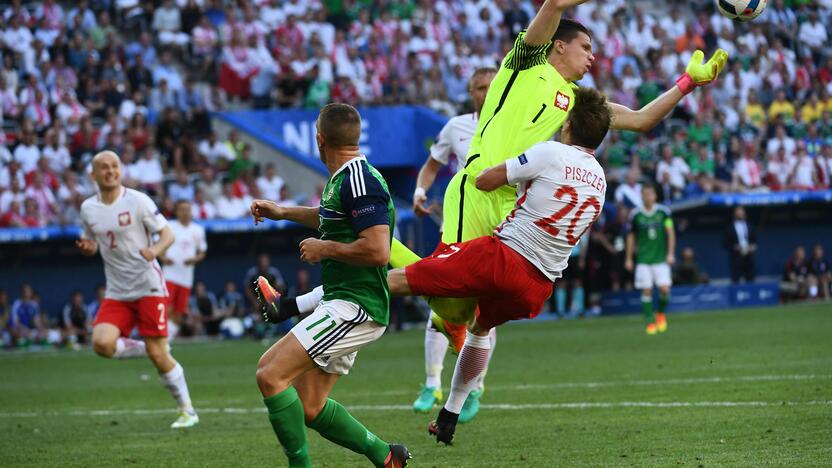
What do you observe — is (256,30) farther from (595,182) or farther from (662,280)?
(595,182)

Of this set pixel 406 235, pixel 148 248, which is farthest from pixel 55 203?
pixel 148 248

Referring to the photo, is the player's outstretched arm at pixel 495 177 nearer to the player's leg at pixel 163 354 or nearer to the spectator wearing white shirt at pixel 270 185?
the player's leg at pixel 163 354

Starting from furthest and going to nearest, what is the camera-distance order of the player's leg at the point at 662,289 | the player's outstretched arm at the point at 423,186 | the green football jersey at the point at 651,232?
1. the green football jersey at the point at 651,232
2. the player's leg at the point at 662,289
3. the player's outstretched arm at the point at 423,186

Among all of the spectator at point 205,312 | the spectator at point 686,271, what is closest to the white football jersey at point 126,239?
the spectator at point 205,312

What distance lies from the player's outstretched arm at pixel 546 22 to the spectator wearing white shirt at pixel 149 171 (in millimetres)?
16778

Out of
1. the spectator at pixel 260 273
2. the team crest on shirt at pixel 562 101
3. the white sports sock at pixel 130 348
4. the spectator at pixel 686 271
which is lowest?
the spectator at pixel 686 271

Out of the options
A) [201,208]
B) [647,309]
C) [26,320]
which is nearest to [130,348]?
[26,320]

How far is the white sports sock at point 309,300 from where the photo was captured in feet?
26.0

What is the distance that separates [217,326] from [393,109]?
6.37 m

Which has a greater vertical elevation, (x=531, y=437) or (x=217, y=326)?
(x=531, y=437)

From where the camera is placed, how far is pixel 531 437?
9.55 metres

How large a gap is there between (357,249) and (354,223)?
0.15 meters

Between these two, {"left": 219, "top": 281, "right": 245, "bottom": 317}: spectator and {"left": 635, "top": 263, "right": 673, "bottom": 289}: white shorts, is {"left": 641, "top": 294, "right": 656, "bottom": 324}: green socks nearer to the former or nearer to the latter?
{"left": 635, "top": 263, "right": 673, "bottom": 289}: white shorts

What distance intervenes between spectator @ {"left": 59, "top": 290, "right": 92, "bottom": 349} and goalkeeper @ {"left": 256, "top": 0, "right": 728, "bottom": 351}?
52.4 feet
